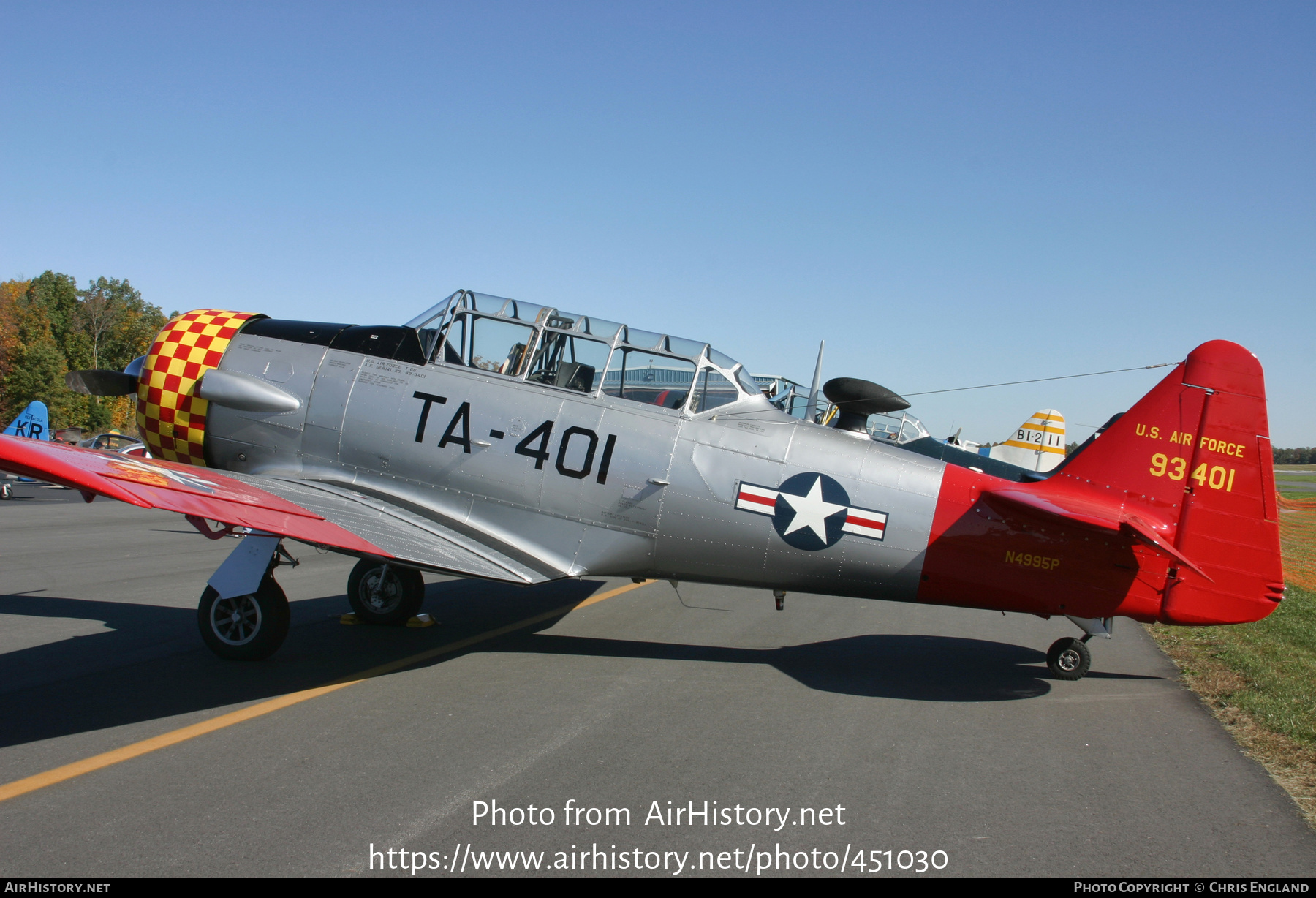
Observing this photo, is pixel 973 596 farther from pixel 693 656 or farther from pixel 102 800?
pixel 102 800

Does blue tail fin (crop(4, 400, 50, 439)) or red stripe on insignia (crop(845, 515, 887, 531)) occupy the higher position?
red stripe on insignia (crop(845, 515, 887, 531))

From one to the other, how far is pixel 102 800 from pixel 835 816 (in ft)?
10.8

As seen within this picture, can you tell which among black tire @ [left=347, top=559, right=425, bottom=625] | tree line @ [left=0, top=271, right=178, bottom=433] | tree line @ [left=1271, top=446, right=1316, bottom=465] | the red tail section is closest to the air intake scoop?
the red tail section

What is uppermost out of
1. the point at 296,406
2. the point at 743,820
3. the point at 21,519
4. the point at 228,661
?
the point at 296,406

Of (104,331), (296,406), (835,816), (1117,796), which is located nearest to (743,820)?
(835,816)

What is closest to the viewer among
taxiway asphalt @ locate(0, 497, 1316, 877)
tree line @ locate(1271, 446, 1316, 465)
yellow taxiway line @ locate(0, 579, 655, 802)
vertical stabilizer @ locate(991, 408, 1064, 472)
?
taxiway asphalt @ locate(0, 497, 1316, 877)

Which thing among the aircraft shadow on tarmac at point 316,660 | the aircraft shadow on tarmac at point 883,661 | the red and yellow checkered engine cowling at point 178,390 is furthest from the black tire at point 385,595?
the red and yellow checkered engine cowling at point 178,390

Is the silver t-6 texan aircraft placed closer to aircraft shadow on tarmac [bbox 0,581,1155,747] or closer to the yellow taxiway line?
aircraft shadow on tarmac [bbox 0,581,1155,747]

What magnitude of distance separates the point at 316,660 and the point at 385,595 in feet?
4.56

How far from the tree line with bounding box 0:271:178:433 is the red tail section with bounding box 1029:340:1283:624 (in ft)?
164

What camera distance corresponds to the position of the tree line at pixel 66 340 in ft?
174

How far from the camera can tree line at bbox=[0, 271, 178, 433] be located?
53031mm
